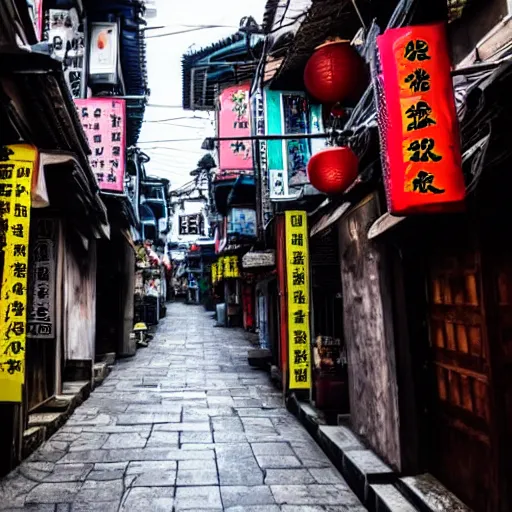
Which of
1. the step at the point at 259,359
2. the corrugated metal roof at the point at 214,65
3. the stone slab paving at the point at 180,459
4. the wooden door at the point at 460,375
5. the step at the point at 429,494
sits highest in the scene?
the corrugated metal roof at the point at 214,65

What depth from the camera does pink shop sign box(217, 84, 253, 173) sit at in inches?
595

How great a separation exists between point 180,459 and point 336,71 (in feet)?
18.6

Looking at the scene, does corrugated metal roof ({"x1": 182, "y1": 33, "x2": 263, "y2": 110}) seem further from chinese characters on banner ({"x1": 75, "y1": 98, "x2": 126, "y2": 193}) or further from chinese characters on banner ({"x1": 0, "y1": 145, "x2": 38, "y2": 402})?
chinese characters on banner ({"x1": 0, "y1": 145, "x2": 38, "y2": 402})

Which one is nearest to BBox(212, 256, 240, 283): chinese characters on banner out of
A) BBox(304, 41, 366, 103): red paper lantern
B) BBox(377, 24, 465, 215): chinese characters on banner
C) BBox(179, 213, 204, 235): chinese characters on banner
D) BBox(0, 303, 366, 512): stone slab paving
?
BBox(179, 213, 204, 235): chinese characters on banner

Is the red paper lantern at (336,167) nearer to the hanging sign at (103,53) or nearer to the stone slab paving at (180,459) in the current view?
the stone slab paving at (180,459)

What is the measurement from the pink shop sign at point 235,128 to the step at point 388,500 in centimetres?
1122

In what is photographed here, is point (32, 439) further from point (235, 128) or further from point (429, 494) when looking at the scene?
point (235, 128)

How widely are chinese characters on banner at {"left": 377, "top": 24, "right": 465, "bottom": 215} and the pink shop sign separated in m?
11.2

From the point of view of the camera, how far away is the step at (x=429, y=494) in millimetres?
4434

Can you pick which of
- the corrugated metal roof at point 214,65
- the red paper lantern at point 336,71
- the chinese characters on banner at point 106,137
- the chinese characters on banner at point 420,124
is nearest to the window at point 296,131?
the chinese characters on banner at point 106,137

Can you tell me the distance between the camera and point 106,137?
12.4 m

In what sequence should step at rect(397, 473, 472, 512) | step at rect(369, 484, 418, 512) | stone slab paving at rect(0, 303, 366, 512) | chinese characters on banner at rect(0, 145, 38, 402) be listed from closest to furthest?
step at rect(397, 473, 472, 512), step at rect(369, 484, 418, 512), stone slab paving at rect(0, 303, 366, 512), chinese characters on banner at rect(0, 145, 38, 402)

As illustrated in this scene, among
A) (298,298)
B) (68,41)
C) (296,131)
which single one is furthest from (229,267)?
(298,298)

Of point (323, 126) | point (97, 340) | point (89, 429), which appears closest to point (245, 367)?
point (97, 340)
